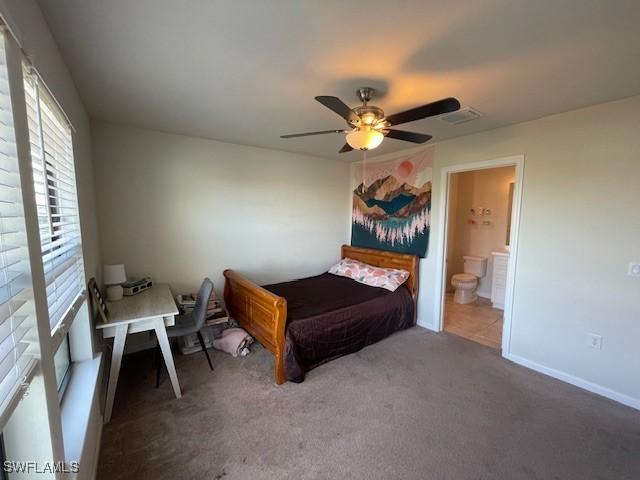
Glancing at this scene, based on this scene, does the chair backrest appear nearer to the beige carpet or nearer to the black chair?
the black chair

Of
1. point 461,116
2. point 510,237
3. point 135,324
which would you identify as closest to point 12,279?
point 135,324

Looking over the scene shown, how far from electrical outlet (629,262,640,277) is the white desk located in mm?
3578

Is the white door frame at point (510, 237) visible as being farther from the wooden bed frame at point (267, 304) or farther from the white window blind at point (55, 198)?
the white window blind at point (55, 198)

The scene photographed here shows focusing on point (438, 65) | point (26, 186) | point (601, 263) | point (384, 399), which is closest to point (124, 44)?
point (26, 186)

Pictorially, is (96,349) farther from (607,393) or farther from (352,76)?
(607,393)

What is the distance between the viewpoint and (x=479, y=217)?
489 cm

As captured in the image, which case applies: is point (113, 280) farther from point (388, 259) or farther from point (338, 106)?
point (388, 259)

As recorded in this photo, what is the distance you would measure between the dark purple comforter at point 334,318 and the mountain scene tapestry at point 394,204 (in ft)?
2.38

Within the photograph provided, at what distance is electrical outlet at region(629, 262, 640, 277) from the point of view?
2.12 metres

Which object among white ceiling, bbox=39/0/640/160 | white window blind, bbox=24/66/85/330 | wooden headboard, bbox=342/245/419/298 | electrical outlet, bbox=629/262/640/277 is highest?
white ceiling, bbox=39/0/640/160

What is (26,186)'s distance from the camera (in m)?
0.89

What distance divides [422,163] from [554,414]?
2765mm

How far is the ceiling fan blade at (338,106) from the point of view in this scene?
154 cm

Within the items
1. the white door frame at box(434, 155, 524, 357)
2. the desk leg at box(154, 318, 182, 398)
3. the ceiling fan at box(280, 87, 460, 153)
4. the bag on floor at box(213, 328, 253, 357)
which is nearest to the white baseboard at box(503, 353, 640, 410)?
the white door frame at box(434, 155, 524, 357)
